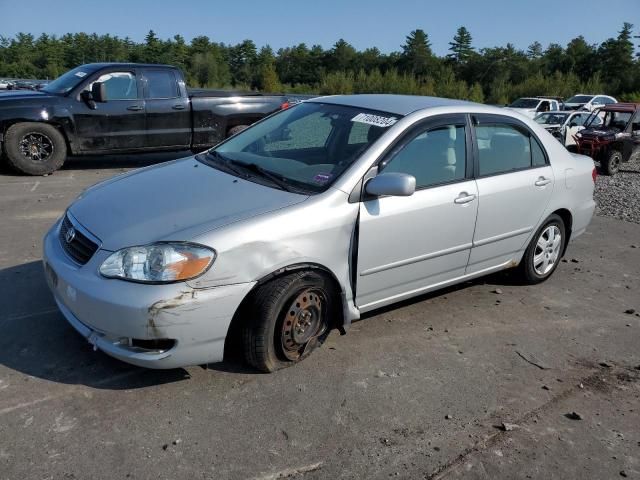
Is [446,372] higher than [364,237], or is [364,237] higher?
[364,237]

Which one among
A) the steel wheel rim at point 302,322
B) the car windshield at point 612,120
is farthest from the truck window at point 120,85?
the car windshield at point 612,120

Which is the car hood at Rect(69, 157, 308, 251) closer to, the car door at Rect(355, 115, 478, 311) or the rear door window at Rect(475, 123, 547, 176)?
the car door at Rect(355, 115, 478, 311)

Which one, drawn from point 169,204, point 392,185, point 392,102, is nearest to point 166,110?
point 392,102

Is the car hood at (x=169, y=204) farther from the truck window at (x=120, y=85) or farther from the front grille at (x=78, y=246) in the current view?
the truck window at (x=120, y=85)

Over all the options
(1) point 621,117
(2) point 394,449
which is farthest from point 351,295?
(1) point 621,117

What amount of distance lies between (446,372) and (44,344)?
8.27 feet

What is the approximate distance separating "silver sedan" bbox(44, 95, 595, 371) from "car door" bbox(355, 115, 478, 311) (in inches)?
0.4

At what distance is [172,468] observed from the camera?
99.7 inches

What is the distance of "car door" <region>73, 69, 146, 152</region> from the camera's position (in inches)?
345

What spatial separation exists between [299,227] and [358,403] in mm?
1041

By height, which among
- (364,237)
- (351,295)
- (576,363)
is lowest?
(576,363)

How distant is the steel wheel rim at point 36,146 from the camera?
27.7ft

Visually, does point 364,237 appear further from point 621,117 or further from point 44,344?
point 621,117

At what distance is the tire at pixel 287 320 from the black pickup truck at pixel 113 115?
6755 mm
